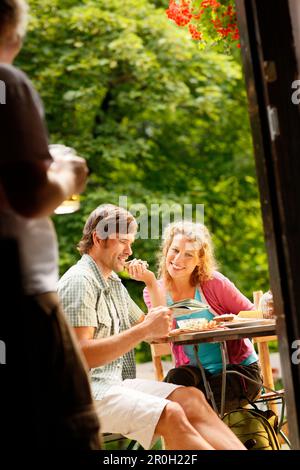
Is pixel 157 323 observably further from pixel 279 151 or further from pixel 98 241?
pixel 279 151

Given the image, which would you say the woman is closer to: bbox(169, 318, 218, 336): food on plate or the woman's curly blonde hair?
the woman's curly blonde hair

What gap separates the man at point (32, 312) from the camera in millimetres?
1633

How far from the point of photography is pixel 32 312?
5.42 ft

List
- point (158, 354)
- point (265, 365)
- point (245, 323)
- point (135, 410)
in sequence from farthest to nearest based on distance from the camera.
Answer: point (265, 365) → point (158, 354) → point (245, 323) → point (135, 410)

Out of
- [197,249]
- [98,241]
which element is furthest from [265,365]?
[98,241]

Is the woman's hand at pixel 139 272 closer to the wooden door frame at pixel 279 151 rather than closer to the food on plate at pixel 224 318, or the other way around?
the food on plate at pixel 224 318

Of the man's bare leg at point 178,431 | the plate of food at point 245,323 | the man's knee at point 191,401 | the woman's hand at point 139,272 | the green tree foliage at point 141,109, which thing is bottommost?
the man's bare leg at point 178,431

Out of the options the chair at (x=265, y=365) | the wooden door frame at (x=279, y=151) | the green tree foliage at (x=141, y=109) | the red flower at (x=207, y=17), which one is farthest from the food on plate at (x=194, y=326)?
the green tree foliage at (x=141, y=109)

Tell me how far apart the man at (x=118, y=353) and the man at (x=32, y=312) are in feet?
2.92

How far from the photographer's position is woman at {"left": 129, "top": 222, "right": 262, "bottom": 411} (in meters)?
3.38

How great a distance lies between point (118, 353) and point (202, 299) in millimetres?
1004
